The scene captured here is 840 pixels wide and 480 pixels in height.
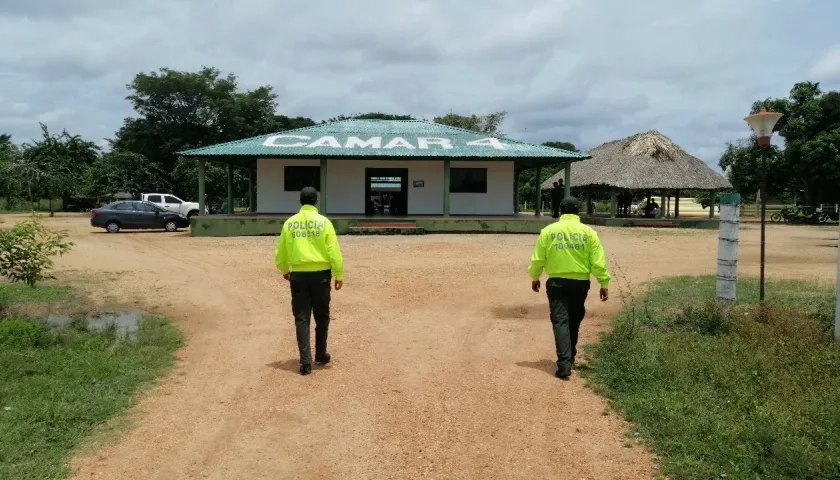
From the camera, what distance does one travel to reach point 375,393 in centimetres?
551

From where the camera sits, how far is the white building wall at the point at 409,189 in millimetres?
24266

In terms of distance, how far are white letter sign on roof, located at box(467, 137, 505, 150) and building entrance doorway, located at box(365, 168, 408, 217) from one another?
8.74ft

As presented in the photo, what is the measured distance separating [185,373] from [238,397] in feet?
3.15

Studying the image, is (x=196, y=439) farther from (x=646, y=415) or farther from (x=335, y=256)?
(x=646, y=415)

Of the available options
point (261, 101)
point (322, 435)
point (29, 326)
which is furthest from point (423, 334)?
point (261, 101)

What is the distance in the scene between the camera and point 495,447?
438 cm

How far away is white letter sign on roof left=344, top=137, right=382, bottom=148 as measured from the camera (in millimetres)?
23344

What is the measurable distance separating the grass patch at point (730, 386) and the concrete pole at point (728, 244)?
13.1 inches

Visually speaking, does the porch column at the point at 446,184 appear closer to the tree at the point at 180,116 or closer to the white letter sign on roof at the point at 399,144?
the white letter sign on roof at the point at 399,144

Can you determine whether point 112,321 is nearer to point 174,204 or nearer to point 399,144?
point 399,144

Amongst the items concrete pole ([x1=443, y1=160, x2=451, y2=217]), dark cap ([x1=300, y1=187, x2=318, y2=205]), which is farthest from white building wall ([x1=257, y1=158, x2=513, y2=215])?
dark cap ([x1=300, y1=187, x2=318, y2=205])

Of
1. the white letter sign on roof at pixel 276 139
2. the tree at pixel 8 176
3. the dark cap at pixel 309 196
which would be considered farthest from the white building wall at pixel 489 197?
the tree at pixel 8 176

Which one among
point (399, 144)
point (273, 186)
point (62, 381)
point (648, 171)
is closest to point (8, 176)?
point (273, 186)

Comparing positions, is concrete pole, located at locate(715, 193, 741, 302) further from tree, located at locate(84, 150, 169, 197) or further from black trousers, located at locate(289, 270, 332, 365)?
tree, located at locate(84, 150, 169, 197)
